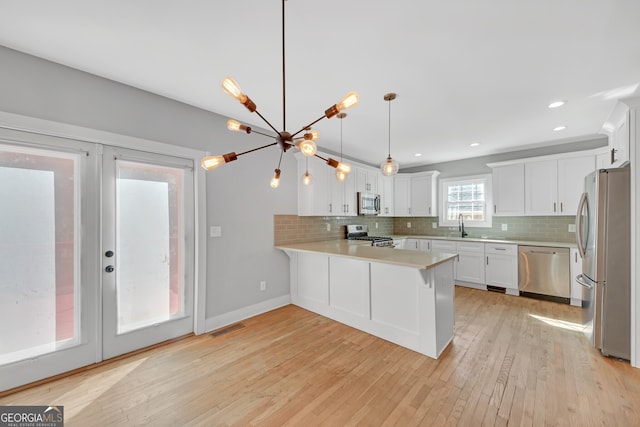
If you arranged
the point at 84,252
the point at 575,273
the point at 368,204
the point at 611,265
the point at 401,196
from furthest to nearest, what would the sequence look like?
the point at 401,196, the point at 368,204, the point at 575,273, the point at 611,265, the point at 84,252

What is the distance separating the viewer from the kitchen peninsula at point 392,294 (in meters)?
2.36

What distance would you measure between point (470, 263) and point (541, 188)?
5.47ft

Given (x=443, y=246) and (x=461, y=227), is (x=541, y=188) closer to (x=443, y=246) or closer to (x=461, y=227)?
(x=461, y=227)

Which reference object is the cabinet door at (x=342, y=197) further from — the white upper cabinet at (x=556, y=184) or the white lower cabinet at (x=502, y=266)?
the white upper cabinet at (x=556, y=184)

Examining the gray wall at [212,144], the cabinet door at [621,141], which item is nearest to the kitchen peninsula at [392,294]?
the gray wall at [212,144]

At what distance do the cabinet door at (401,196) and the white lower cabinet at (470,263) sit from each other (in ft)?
4.54

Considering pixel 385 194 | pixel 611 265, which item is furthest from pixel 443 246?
pixel 611 265

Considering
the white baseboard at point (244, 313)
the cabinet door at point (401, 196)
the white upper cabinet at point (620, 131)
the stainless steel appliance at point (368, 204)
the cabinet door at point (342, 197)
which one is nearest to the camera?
the white upper cabinet at point (620, 131)

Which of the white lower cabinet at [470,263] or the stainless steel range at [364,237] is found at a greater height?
the stainless steel range at [364,237]

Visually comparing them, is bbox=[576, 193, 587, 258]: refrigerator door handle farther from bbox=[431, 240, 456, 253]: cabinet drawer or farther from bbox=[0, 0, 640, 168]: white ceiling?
bbox=[431, 240, 456, 253]: cabinet drawer

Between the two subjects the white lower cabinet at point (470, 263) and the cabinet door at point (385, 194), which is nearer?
the white lower cabinet at point (470, 263)

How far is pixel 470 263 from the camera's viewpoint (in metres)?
4.53

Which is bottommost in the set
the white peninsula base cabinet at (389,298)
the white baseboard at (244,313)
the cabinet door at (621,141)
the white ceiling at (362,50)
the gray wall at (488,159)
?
the white baseboard at (244,313)

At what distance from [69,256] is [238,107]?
209 cm
